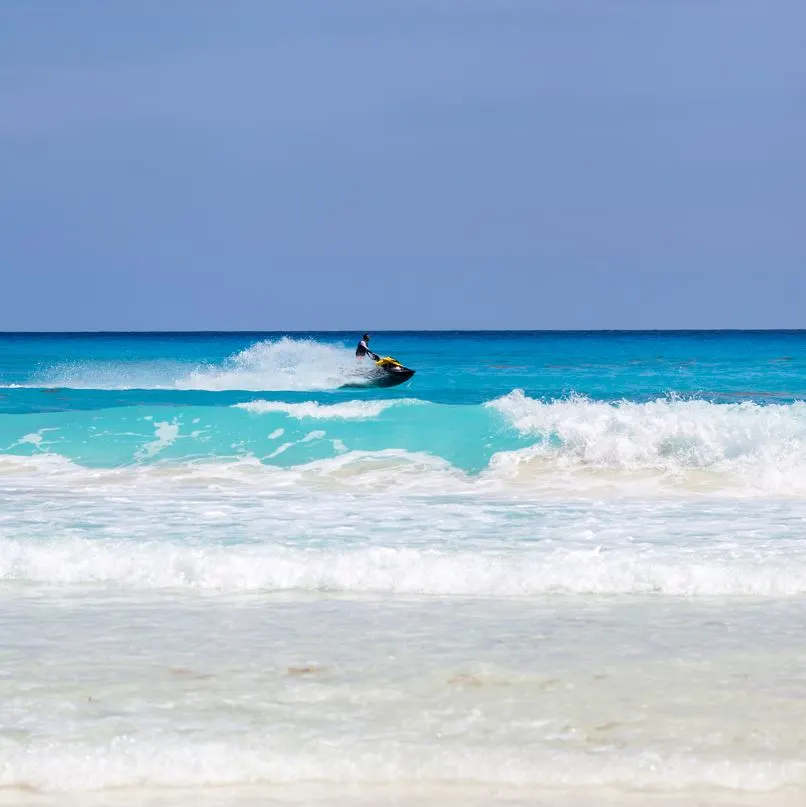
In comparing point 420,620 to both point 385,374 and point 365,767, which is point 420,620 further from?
point 385,374

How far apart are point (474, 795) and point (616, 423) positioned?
37.7ft

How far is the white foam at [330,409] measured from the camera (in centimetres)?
1886

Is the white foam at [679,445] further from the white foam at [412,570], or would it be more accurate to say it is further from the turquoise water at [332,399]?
the white foam at [412,570]

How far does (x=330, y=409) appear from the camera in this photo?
1928 cm

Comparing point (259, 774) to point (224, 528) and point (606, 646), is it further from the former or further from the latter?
point (224, 528)

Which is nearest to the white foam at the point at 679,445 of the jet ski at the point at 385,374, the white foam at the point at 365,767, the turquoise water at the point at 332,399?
the turquoise water at the point at 332,399

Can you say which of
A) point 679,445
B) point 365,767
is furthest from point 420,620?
point 679,445

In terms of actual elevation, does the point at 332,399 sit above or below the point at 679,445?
below

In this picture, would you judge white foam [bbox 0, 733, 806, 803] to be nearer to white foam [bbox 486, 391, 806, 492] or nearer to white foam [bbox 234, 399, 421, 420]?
white foam [bbox 486, 391, 806, 492]

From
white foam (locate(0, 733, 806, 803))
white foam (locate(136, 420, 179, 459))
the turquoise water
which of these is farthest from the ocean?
the turquoise water

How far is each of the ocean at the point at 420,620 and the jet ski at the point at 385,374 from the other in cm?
1289

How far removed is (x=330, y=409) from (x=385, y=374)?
1096 cm

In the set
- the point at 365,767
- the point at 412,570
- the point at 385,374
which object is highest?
the point at 385,374

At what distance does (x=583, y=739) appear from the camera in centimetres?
465
